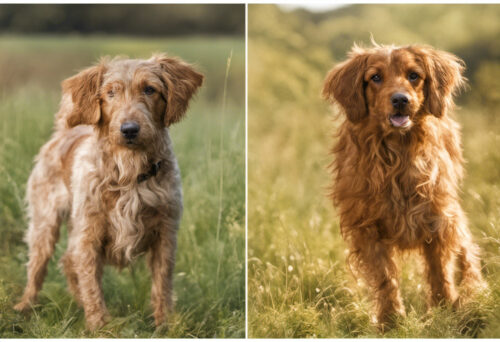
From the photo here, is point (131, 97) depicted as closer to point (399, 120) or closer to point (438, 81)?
point (399, 120)

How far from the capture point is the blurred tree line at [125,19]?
4988 mm

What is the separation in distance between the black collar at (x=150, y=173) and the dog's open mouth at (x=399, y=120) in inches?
56.7

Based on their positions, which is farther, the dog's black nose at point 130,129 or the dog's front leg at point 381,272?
the dog's front leg at point 381,272

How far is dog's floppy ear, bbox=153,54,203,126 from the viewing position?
14.2 ft

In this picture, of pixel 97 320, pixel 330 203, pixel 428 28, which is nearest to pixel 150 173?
pixel 97 320

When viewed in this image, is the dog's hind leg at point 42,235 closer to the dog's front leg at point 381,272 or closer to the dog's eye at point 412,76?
the dog's front leg at point 381,272

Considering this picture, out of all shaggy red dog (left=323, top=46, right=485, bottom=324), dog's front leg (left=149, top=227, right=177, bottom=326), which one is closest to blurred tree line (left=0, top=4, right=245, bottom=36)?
shaggy red dog (left=323, top=46, right=485, bottom=324)

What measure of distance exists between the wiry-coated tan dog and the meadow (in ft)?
2.84

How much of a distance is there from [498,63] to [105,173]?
2.82 m

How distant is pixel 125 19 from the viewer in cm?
513

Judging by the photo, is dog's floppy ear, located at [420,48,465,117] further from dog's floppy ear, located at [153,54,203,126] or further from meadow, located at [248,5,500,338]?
dog's floppy ear, located at [153,54,203,126]

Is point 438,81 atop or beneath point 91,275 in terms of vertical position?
atop

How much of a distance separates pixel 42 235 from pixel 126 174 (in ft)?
3.18

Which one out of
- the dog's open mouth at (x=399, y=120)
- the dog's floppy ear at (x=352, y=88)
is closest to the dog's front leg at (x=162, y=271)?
the dog's floppy ear at (x=352, y=88)
